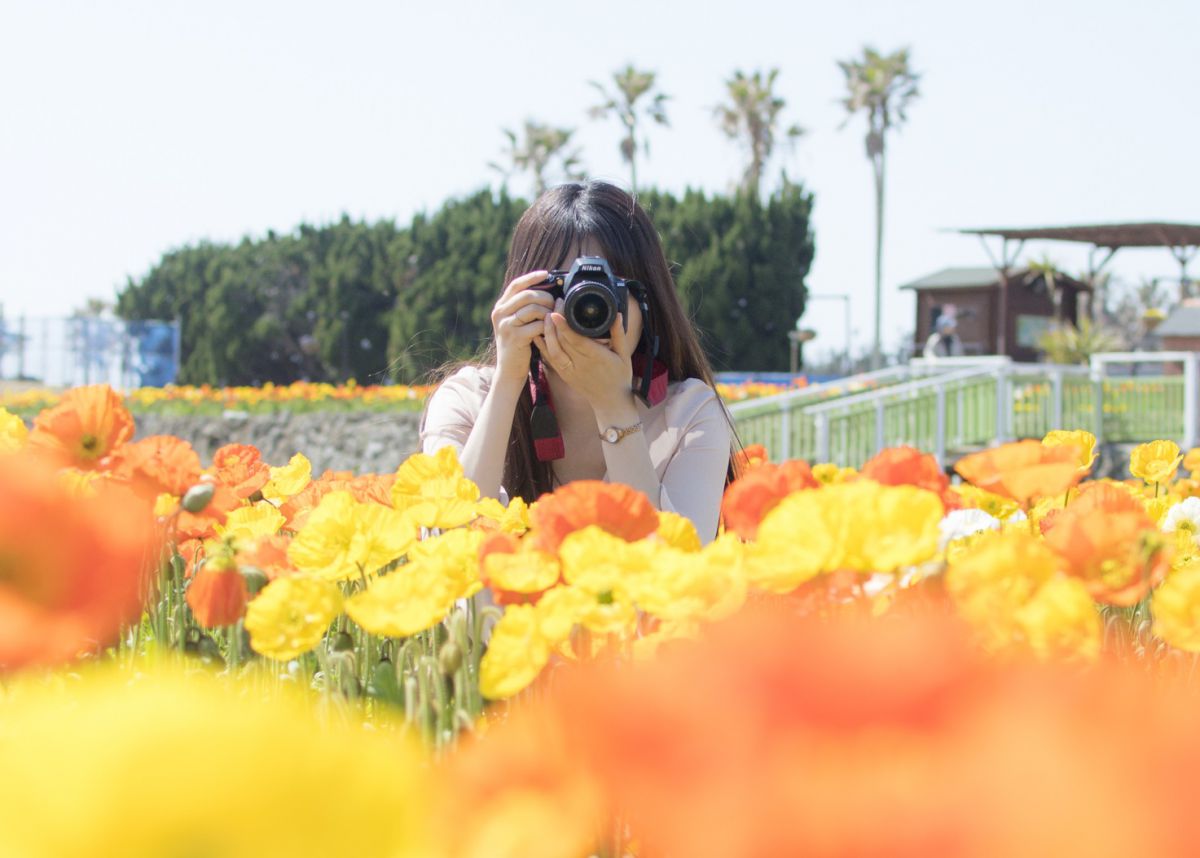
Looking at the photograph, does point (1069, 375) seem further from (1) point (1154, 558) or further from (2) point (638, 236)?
(1) point (1154, 558)

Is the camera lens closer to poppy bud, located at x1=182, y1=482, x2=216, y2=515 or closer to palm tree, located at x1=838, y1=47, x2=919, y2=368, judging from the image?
poppy bud, located at x1=182, y1=482, x2=216, y2=515

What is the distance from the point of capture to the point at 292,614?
82cm

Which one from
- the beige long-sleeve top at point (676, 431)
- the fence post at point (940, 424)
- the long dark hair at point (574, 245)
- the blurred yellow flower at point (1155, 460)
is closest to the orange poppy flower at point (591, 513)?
the blurred yellow flower at point (1155, 460)

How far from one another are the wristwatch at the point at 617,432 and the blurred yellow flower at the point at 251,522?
0.67m

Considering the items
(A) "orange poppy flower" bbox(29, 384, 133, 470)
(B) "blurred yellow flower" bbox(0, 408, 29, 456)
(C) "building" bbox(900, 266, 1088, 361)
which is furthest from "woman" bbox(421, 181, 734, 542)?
(C) "building" bbox(900, 266, 1088, 361)

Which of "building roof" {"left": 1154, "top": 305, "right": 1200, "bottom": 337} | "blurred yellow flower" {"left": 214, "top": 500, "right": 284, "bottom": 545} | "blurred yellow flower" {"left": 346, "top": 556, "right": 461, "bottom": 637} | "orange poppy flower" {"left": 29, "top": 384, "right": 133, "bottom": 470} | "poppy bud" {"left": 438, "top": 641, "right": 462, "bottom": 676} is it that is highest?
"building roof" {"left": 1154, "top": 305, "right": 1200, "bottom": 337}

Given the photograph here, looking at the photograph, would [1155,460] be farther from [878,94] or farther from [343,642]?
[878,94]

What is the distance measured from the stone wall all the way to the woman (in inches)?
351

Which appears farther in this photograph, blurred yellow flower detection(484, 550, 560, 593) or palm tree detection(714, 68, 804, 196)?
palm tree detection(714, 68, 804, 196)

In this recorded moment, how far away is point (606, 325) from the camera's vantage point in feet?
6.50

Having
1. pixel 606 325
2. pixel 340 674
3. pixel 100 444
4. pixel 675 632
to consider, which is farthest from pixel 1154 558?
pixel 606 325

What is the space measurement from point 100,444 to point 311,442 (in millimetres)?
11454

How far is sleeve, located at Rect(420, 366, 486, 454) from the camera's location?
223cm

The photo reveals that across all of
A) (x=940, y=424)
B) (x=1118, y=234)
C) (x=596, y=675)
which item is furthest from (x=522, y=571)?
(x=1118, y=234)
